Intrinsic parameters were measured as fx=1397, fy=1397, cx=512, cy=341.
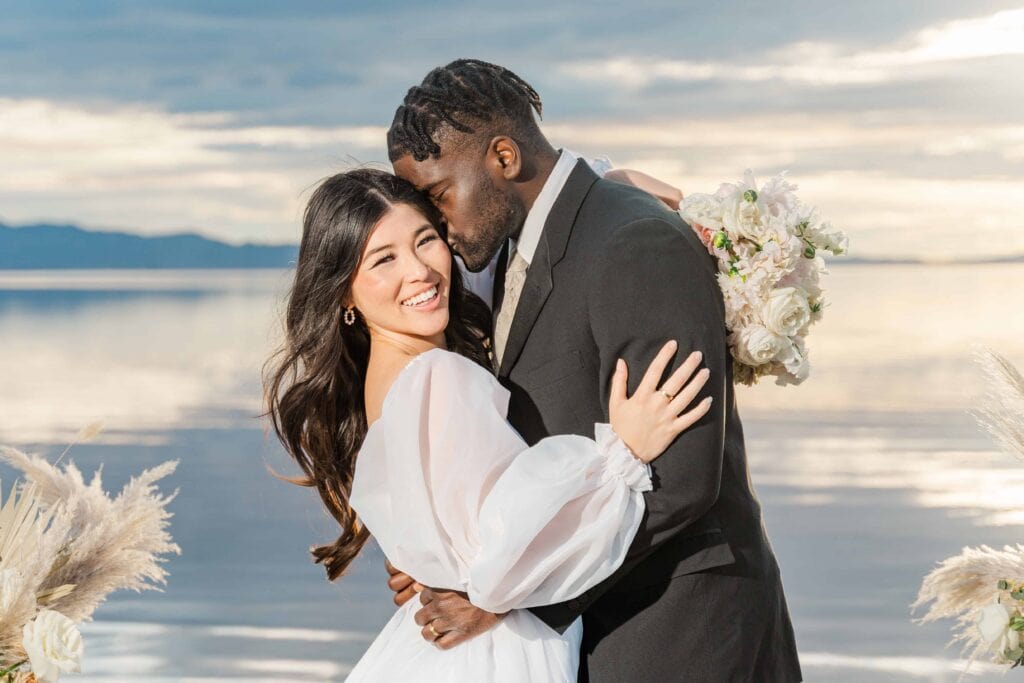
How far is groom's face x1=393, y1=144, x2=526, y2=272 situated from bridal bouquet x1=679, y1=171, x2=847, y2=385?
1.08ft

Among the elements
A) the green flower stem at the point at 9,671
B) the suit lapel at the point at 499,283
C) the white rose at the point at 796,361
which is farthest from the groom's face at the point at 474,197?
the green flower stem at the point at 9,671

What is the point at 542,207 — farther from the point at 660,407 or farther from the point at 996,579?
the point at 996,579

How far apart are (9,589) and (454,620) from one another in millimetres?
716

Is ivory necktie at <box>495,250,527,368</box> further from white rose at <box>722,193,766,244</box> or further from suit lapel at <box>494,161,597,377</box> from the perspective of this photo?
white rose at <box>722,193,766,244</box>

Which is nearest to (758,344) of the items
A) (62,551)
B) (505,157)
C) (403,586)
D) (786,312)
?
(786,312)

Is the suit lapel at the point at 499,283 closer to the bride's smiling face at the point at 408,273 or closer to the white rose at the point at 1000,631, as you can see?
the bride's smiling face at the point at 408,273

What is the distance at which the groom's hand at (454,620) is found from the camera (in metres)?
2.30

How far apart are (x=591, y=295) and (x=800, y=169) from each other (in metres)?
17.9

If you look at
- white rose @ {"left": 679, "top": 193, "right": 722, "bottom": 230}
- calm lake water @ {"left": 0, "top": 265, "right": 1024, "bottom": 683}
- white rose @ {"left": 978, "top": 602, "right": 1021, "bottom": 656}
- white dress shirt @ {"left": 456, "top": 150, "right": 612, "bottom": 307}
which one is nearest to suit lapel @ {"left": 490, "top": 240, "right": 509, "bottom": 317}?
white dress shirt @ {"left": 456, "top": 150, "right": 612, "bottom": 307}

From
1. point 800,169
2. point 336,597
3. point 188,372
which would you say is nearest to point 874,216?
point 800,169

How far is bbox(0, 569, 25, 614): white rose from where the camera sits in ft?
7.35

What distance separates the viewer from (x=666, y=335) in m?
2.23

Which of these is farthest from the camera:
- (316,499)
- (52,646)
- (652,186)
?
(316,499)

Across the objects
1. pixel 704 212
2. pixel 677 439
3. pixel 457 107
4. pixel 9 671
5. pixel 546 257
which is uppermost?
pixel 457 107
